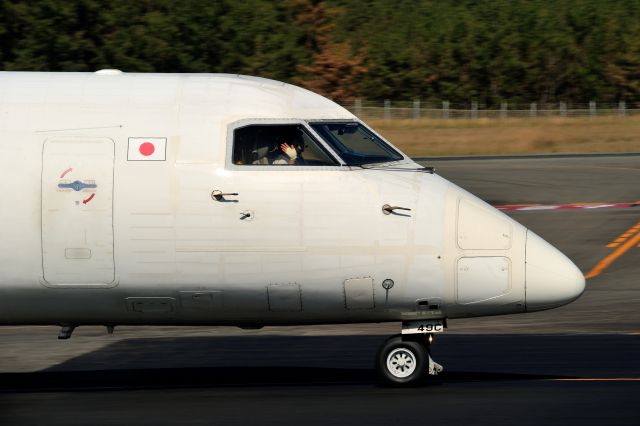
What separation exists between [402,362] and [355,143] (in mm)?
2567

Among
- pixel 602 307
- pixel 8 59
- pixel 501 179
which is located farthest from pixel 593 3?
pixel 602 307

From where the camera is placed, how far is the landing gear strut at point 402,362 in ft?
43.9

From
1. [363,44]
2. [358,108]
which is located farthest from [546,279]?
[363,44]

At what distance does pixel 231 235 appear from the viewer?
12773mm

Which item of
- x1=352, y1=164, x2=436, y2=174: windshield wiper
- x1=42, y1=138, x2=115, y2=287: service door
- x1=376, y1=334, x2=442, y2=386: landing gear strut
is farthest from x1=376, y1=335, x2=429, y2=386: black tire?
x1=42, y1=138, x2=115, y2=287: service door

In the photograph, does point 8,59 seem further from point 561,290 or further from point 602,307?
point 561,290

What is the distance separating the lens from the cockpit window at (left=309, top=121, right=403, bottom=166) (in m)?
13.1

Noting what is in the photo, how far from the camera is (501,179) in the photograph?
43375mm

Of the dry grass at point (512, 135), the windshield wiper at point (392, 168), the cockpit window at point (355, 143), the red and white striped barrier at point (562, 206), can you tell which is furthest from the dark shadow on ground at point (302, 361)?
the dry grass at point (512, 135)

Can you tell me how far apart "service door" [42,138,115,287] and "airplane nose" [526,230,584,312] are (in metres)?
4.57

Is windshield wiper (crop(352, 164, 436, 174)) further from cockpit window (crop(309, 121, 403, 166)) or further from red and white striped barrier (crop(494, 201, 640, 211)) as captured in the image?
→ red and white striped barrier (crop(494, 201, 640, 211))

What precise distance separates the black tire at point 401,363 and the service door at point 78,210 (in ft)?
10.6

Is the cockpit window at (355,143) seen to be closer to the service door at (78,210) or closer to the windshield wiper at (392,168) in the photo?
the windshield wiper at (392,168)

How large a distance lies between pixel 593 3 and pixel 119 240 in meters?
105
